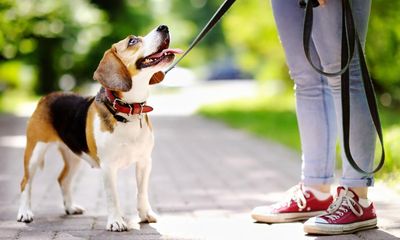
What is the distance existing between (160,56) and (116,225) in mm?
1066

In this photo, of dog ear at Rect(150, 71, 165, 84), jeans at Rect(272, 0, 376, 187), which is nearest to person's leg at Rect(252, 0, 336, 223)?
jeans at Rect(272, 0, 376, 187)

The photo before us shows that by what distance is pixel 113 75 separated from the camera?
4512 mm

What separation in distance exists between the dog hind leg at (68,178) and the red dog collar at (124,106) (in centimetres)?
85

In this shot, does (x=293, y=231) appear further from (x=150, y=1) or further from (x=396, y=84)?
(x=150, y=1)

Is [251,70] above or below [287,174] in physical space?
above

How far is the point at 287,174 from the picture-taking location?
7.41 m

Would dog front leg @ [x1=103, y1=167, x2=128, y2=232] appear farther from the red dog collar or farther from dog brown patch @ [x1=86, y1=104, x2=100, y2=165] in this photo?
the red dog collar

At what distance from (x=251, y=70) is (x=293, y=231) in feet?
62.0

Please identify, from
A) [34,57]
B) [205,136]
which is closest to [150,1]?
[34,57]

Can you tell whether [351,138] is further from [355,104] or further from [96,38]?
[96,38]

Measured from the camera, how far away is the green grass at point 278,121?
23.6 feet

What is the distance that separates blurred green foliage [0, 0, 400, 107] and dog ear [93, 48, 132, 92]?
8.42m

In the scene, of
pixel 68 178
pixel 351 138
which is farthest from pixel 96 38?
pixel 351 138

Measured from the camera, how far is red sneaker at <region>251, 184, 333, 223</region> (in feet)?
15.4
